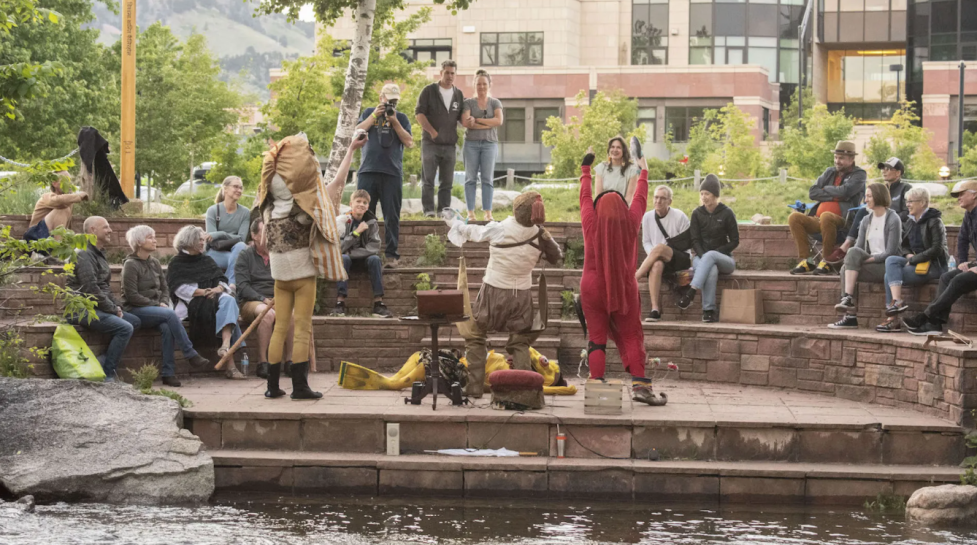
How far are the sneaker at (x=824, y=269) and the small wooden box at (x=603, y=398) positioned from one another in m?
4.12

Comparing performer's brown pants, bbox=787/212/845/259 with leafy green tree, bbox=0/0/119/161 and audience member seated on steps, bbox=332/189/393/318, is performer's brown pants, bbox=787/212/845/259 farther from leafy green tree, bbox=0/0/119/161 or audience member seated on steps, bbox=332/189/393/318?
leafy green tree, bbox=0/0/119/161

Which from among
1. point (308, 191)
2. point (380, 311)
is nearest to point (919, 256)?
point (380, 311)

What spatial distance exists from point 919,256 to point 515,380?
168 inches

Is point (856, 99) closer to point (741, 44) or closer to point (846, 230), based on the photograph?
point (741, 44)

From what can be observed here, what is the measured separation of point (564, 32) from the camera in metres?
55.6

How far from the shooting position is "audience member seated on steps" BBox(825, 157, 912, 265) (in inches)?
492

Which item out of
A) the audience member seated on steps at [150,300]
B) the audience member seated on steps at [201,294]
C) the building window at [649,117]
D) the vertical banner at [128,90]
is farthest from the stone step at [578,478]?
the building window at [649,117]

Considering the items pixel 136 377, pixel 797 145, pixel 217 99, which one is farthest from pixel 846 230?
pixel 217 99

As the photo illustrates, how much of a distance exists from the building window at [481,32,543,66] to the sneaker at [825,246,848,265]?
4393cm

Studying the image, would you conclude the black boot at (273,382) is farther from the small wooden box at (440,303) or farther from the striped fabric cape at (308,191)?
the small wooden box at (440,303)

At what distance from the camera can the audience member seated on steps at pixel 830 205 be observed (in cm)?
1297

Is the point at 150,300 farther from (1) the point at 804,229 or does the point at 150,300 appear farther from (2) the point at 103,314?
(1) the point at 804,229

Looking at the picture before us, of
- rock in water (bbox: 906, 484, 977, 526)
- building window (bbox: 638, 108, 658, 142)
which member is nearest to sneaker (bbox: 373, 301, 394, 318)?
rock in water (bbox: 906, 484, 977, 526)

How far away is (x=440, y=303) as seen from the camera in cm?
977
